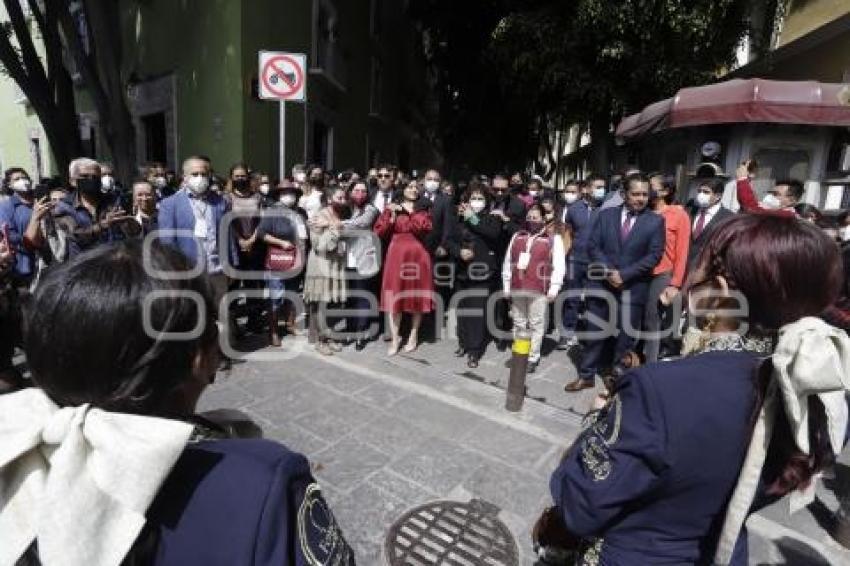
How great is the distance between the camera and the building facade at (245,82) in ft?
36.6

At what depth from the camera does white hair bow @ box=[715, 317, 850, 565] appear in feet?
3.65

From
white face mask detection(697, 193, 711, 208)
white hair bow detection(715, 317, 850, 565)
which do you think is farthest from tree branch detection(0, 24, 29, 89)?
white hair bow detection(715, 317, 850, 565)

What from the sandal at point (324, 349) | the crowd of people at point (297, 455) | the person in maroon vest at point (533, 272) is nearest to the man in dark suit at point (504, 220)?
the person in maroon vest at point (533, 272)

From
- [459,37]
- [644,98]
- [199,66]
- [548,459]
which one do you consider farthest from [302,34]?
[548,459]

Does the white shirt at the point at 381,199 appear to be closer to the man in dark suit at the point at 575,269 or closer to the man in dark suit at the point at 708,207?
the man in dark suit at the point at 575,269

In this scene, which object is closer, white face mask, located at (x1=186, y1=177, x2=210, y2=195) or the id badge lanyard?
white face mask, located at (x1=186, y1=177, x2=210, y2=195)

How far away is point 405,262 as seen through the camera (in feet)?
19.9

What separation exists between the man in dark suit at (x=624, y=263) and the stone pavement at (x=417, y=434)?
0.63 meters

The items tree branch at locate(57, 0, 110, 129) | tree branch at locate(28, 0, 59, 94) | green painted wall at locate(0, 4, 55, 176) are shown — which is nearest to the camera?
tree branch at locate(57, 0, 110, 129)

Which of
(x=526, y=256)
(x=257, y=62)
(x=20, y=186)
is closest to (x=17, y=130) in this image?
(x=257, y=62)

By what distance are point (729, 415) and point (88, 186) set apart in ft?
16.7

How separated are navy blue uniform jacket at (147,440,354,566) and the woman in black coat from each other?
4.99 meters

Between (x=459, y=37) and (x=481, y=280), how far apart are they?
13.5 m

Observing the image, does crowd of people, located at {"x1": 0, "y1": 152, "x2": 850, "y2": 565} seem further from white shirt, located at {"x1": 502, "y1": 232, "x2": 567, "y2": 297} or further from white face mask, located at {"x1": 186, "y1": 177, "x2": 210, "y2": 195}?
white face mask, located at {"x1": 186, "y1": 177, "x2": 210, "y2": 195}
